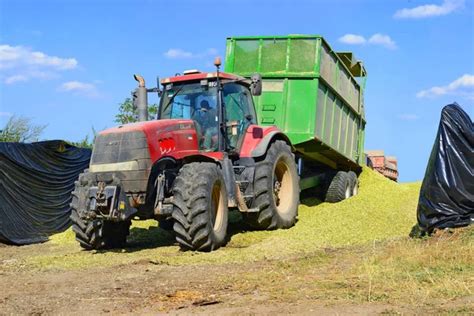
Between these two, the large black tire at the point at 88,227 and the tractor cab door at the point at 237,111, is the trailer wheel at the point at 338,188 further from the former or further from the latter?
the large black tire at the point at 88,227

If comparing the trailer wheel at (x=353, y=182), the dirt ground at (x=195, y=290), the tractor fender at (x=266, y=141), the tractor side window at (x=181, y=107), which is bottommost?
the dirt ground at (x=195, y=290)

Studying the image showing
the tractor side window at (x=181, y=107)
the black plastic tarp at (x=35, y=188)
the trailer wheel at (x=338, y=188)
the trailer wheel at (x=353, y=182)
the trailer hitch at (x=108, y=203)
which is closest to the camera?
the trailer hitch at (x=108, y=203)

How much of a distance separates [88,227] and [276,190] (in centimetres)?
317

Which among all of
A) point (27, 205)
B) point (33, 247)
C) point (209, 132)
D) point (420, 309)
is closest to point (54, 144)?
point (27, 205)

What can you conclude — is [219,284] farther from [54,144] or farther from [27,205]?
[54,144]

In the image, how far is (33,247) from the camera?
1020 centimetres

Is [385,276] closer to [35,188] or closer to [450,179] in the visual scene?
[450,179]

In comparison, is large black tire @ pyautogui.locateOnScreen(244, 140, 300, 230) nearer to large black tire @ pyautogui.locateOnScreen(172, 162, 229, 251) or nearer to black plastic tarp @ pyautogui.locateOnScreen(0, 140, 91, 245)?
large black tire @ pyautogui.locateOnScreen(172, 162, 229, 251)

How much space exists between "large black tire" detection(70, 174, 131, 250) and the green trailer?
359 centimetres

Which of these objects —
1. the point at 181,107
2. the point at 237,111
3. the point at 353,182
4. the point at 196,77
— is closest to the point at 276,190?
the point at 237,111

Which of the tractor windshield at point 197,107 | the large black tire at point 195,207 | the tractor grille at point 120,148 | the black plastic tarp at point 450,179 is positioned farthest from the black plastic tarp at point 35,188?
the black plastic tarp at point 450,179

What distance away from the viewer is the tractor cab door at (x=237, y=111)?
29.9 ft

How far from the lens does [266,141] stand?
31.0 feet

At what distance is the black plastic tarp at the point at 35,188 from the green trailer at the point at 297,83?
4.09 m
